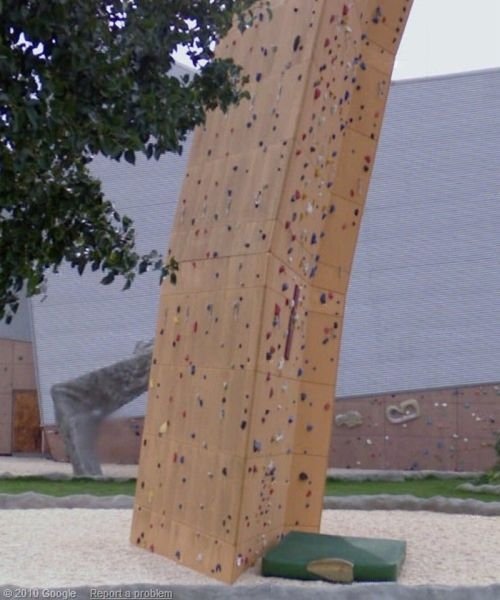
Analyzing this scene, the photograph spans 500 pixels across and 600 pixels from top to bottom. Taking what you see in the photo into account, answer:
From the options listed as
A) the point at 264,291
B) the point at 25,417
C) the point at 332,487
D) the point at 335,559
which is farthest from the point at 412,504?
the point at 25,417

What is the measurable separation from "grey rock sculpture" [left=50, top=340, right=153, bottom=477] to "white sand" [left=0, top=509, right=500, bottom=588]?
22.0 ft

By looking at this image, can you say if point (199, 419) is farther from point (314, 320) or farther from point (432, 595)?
point (432, 595)

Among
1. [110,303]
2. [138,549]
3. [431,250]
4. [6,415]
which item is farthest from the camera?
[6,415]

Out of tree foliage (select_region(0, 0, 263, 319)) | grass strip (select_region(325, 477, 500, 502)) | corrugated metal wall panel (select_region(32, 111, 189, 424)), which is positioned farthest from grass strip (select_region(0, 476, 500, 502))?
tree foliage (select_region(0, 0, 263, 319))

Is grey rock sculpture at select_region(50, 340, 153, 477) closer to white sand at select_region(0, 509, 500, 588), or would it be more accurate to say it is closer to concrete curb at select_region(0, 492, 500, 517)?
concrete curb at select_region(0, 492, 500, 517)

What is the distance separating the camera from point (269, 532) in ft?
30.0

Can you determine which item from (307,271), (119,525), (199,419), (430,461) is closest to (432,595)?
(199,419)

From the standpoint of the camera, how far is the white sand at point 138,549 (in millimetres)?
8453

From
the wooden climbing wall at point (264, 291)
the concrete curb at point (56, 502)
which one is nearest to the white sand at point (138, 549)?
the wooden climbing wall at point (264, 291)

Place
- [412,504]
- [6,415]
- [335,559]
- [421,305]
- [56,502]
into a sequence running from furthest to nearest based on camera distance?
[6,415] < [421,305] < [412,504] < [56,502] < [335,559]

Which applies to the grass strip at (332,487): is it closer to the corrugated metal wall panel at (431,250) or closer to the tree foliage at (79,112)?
the corrugated metal wall panel at (431,250)

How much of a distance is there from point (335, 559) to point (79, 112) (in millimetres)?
4344

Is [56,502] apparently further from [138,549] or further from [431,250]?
[431,250]

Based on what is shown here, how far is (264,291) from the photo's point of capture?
340 inches
